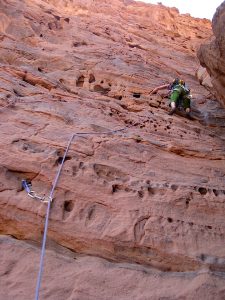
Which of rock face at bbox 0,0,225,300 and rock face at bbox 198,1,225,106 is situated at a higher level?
rock face at bbox 198,1,225,106

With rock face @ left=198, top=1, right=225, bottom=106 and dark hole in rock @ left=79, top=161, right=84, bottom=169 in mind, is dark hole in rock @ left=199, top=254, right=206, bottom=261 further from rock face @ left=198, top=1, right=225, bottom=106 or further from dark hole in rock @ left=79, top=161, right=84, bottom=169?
rock face @ left=198, top=1, right=225, bottom=106

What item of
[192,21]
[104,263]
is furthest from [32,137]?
[192,21]

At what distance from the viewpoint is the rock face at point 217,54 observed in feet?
22.4

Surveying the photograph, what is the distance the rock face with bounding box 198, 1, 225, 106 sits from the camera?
6.81 m

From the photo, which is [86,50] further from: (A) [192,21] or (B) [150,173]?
(A) [192,21]

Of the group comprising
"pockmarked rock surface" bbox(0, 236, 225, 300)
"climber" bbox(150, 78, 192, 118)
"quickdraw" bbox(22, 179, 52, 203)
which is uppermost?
"climber" bbox(150, 78, 192, 118)

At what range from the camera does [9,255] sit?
3953 millimetres

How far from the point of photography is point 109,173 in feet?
17.7

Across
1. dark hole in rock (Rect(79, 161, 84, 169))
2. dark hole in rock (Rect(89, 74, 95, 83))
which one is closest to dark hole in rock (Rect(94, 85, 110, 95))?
dark hole in rock (Rect(89, 74, 95, 83))

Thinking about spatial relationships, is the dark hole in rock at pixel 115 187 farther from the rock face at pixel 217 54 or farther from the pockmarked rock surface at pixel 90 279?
the rock face at pixel 217 54

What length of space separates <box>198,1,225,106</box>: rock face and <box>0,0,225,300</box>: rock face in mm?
1020

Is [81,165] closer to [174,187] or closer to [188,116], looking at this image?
[174,187]

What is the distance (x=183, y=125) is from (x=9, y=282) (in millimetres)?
4983

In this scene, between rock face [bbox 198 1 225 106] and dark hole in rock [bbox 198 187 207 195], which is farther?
rock face [bbox 198 1 225 106]
